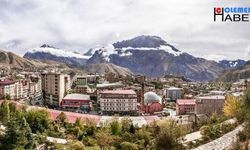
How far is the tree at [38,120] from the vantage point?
23.4 meters

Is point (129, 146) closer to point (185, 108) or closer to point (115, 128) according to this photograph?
point (115, 128)

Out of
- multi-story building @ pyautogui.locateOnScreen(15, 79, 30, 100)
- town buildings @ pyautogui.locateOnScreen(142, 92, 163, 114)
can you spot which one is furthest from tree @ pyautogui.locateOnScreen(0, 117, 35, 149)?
multi-story building @ pyautogui.locateOnScreen(15, 79, 30, 100)

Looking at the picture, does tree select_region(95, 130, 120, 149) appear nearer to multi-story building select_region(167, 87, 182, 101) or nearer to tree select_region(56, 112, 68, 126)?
tree select_region(56, 112, 68, 126)

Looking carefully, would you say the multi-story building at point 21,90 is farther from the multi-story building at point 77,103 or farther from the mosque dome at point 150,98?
the mosque dome at point 150,98

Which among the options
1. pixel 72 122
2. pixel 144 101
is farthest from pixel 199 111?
pixel 72 122

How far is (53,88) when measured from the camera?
43.5m

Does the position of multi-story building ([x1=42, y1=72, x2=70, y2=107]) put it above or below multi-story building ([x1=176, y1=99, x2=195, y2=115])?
above

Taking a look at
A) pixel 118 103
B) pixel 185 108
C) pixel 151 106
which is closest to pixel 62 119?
pixel 118 103

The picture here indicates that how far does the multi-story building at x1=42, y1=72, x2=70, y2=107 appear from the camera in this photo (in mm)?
42906

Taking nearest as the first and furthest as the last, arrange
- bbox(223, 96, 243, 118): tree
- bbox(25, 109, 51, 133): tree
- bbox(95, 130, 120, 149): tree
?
1. bbox(223, 96, 243, 118): tree
2. bbox(95, 130, 120, 149): tree
3. bbox(25, 109, 51, 133): tree

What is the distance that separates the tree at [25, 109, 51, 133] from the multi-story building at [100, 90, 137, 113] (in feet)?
50.5

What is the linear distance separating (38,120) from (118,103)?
54.1 ft

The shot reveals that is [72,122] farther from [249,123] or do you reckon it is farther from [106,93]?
[249,123]

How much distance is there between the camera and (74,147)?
1703 cm
